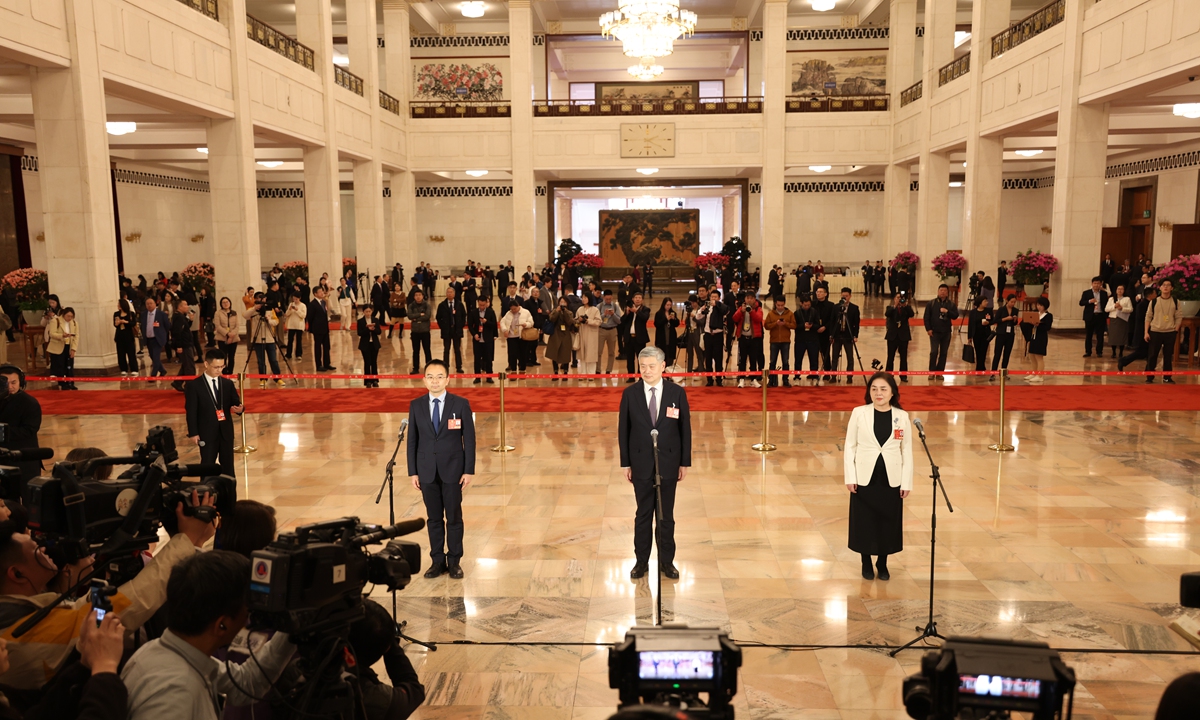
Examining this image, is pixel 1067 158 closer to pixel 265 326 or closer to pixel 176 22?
pixel 265 326

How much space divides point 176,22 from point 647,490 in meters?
14.6

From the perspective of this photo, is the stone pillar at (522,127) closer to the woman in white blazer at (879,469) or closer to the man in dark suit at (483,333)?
the man in dark suit at (483,333)

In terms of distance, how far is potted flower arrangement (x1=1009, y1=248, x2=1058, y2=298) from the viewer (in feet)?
62.0

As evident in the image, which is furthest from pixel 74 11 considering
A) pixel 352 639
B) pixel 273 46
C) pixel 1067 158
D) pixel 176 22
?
pixel 1067 158

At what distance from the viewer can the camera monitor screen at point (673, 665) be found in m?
2.39

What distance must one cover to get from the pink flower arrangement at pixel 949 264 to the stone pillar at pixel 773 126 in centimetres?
643

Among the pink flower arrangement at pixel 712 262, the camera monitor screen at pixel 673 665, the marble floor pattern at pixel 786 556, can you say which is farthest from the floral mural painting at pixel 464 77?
the camera monitor screen at pixel 673 665

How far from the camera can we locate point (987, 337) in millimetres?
14242

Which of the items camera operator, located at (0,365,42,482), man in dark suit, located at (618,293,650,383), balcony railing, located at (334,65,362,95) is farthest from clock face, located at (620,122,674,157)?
camera operator, located at (0,365,42,482)

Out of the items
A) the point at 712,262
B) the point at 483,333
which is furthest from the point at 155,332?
the point at 712,262

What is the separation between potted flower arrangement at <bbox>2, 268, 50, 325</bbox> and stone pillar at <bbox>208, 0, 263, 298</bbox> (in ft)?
12.9

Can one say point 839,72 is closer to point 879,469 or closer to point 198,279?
point 198,279

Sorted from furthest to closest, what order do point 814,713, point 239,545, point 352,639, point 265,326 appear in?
point 265,326
point 814,713
point 239,545
point 352,639

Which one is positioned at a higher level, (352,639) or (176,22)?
(176,22)
